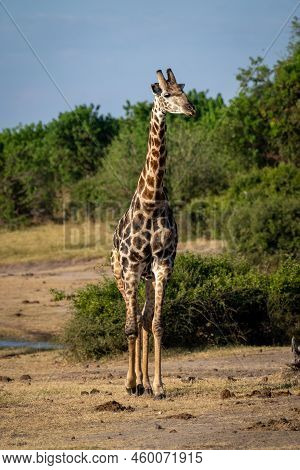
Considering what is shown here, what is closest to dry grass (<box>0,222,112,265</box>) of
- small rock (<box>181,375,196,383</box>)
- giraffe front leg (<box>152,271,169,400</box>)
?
small rock (<box>181,375,196,383</box>)

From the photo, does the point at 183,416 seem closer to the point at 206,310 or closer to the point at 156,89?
the point at 156,89

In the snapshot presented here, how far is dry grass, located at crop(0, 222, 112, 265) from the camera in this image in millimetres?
31933

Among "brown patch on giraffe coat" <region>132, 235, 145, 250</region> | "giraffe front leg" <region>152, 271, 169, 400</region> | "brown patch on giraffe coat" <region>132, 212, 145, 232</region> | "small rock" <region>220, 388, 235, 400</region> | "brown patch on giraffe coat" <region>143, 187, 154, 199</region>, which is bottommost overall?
"small rock" <region>220, 388, 235, 400</region>

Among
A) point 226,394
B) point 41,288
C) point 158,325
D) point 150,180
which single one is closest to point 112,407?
point 226,394

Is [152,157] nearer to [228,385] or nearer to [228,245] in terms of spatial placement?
[228,385]

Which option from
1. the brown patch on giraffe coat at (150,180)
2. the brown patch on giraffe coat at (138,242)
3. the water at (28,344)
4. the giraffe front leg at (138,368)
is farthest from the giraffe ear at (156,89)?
the water at (28,344)

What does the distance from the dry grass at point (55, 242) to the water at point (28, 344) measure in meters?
11.8

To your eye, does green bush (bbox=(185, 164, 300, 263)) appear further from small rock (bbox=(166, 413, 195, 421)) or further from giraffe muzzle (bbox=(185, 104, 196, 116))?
small rock (bbox=(166, 413, 195, 421))

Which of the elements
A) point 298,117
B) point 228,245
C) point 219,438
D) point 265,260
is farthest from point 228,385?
point 298,117

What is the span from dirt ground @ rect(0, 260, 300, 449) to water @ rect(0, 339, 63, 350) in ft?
1.98

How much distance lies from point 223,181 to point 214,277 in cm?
1939

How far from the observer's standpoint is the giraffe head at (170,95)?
11451 millimetres

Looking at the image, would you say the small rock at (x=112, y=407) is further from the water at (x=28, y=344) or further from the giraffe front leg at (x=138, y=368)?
the water at (x=28, y=344)

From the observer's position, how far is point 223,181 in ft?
120
